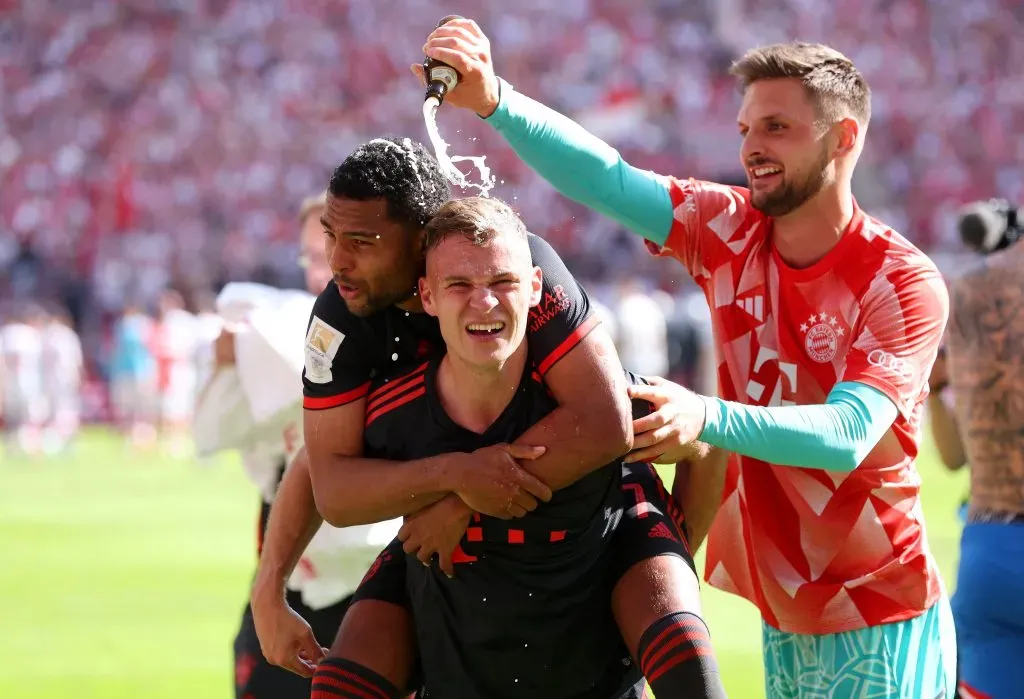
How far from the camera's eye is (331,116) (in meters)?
28.1

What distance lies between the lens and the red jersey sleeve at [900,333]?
3525 mm

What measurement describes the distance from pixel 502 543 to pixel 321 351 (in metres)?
0.64

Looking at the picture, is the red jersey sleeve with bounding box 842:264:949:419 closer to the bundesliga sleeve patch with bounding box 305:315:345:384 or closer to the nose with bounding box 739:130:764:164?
the nose with bounding box 739:130:764:164

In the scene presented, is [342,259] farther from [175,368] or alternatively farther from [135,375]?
[135,375]

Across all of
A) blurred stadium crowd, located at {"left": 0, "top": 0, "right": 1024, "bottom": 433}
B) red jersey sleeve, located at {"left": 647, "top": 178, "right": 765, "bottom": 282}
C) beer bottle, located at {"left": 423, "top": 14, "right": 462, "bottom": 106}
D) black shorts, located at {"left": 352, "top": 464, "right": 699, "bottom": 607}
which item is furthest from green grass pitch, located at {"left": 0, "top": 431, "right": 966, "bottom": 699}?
blurred stadium crowd, located at {"left": 0, "top": 0, "right": 1024, "bottom": 433}

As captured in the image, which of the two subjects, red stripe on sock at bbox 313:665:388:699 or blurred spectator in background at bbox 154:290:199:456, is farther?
blurred spectator in background at bbox 154:290:199:456

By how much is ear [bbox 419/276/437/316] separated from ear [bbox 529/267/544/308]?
232 mm

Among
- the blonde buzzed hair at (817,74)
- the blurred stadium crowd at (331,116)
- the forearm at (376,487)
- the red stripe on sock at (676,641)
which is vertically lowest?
the red stripe on sock at (676,641)

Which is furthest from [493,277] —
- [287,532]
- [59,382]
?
[59,382]

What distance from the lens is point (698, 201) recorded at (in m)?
4.06

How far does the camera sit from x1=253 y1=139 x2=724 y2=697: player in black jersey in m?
3.21

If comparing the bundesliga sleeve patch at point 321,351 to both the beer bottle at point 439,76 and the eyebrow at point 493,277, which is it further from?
the beer bottle at point 439,76

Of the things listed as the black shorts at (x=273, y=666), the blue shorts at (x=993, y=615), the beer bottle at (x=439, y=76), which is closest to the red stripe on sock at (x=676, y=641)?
the beer bottle at (x=439, y=76)

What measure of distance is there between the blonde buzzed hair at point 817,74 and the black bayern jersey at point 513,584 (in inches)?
43.9
